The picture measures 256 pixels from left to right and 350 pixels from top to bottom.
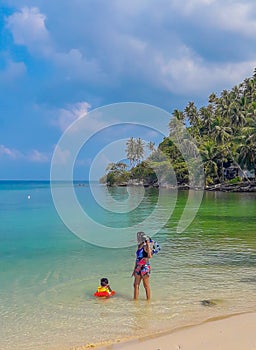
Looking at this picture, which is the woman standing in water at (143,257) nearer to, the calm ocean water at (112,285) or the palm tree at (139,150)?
the calm ocean water at (112,285)

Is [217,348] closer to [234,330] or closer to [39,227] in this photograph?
[234,330]

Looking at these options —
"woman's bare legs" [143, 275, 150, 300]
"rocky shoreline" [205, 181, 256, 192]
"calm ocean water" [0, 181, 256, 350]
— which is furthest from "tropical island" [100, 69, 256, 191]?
"woman's bare legs" [143, 275, 150, 300]

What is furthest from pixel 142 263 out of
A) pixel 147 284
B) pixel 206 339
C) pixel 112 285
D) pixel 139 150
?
pixel 139 150

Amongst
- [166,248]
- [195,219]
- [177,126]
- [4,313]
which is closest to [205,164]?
[177,126]

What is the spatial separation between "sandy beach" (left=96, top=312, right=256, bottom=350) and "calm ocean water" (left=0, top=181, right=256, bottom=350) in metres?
0.54

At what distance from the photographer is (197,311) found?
8492mm

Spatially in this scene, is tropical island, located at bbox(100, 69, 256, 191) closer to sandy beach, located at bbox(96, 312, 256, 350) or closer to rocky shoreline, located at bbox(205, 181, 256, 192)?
rocky shoreline, located at bbox(205, 181, 256, 192)

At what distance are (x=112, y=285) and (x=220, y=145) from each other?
63.3m

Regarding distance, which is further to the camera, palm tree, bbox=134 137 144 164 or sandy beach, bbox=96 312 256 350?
palm tree, bbox=134 137 144 164

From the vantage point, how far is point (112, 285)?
36.8 ft

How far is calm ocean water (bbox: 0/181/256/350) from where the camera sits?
25.2 ft

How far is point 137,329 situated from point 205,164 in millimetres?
67912

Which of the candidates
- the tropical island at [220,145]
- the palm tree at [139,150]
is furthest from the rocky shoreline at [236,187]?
the palm tree at [139,150]

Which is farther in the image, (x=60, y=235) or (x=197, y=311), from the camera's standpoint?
(x=60, y=235)
